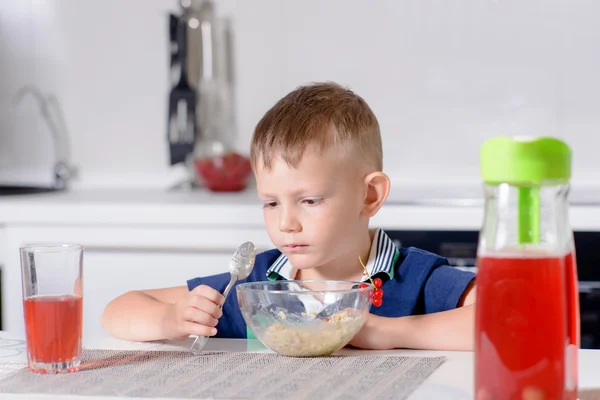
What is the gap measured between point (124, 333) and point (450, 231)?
117 centimetres

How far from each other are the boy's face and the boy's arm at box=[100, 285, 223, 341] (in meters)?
0.15

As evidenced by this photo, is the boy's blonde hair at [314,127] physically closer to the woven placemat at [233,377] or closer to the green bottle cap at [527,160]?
the woven placemat at [233,377]

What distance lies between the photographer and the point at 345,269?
1.39 m

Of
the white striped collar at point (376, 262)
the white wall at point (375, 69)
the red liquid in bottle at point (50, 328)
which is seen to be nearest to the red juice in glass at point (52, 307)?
the red liquid in bottle at point (50, 328)

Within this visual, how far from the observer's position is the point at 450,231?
88.9 inches

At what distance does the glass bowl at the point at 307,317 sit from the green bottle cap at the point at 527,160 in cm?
36

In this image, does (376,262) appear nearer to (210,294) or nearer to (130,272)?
(210,294)

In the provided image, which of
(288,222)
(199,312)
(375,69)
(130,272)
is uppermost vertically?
(375,69)

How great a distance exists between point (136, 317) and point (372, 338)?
33 cm

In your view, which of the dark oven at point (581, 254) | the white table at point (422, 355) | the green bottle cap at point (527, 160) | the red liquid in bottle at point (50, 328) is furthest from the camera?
the dark oven at point (581, 254)

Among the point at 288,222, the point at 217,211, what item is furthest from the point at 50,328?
the point at 217,211

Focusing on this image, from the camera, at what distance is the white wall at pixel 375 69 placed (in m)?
2.65

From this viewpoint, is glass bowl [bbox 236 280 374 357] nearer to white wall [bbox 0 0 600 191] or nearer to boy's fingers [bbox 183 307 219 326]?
boy's fingers [bbox 183 307 219 326]

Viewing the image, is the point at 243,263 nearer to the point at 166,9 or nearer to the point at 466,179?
the point at 466,179
